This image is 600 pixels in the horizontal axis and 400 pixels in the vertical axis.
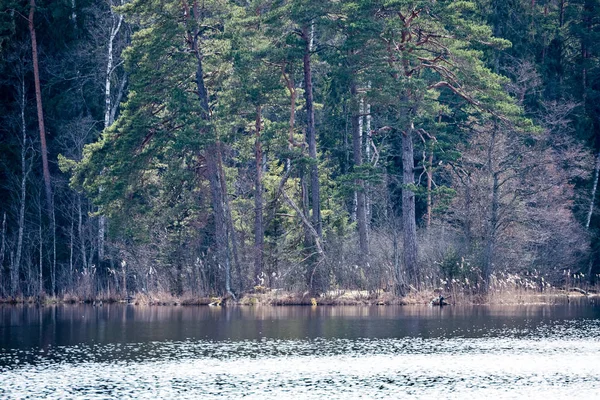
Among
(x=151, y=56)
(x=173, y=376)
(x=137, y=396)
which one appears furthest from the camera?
(x=151, y=56)

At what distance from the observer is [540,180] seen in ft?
149

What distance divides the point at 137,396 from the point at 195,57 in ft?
81.7

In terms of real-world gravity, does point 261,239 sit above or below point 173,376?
above

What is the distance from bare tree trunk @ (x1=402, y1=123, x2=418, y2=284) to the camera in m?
39.8

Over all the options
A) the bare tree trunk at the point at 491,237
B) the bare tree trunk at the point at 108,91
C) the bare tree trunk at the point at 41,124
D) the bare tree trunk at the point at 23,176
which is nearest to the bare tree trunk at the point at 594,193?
the bare tree trunk at the point at 491,237

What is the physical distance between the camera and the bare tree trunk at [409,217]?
130 ft

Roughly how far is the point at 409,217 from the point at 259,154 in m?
7.07

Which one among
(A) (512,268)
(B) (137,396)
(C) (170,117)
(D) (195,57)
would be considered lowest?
(B) (137,396)

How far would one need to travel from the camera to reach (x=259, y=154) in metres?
41.9

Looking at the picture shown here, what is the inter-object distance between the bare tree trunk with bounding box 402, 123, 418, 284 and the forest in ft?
0.29

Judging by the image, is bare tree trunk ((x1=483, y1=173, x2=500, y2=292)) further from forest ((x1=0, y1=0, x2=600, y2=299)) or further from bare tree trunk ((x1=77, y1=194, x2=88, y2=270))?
bare tree trunk ((x1=77, y1=194, x2=88, y2=270))

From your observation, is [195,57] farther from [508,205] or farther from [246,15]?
[508,205]

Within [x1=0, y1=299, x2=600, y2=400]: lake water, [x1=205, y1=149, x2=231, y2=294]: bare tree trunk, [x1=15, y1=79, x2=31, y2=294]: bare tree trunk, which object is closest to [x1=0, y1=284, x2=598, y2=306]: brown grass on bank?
[x1=205, y1=149, x2=231, y2=294]: bare tree trunk

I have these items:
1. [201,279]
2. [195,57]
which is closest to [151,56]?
[195,57]
